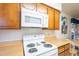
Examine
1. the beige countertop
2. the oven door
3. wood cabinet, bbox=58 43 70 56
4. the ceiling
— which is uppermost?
the ceiling

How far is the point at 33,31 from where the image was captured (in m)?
1.29

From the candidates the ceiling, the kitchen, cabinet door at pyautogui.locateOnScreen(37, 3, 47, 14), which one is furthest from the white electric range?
the ceiling

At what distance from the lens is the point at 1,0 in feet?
4.18

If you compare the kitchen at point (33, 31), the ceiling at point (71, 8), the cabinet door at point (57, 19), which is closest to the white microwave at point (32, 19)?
the kitchen at point (33, 31)

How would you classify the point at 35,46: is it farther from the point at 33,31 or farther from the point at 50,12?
the point at 50,12

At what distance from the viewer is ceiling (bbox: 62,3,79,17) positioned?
1253mm

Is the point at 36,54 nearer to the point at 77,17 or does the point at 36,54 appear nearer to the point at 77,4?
the point at 77,17

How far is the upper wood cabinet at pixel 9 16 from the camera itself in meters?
1.22

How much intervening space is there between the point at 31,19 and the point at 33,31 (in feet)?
0.41

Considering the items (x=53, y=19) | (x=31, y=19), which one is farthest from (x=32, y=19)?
(x=53, y=19)

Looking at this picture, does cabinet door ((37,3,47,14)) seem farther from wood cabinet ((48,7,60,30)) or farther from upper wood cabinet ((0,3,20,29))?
upper wood cabinet ((0,3,20,29))

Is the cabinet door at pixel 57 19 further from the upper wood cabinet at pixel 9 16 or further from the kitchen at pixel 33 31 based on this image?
the upper wood cabinet at pixel 9 16

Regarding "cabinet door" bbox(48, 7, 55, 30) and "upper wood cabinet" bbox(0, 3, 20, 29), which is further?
"cabinet door" bbox(48, 7, 55, 30)

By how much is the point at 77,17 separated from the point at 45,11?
1.11ft
